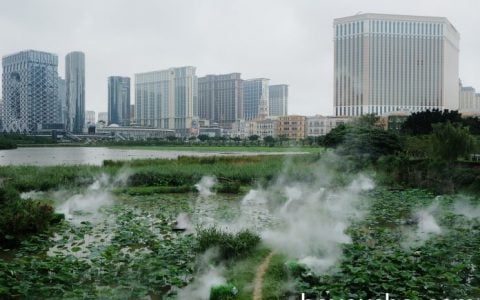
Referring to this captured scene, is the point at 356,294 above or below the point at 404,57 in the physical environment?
below

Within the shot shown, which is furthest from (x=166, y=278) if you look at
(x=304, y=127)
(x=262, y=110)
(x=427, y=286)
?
(x=262, y=110)

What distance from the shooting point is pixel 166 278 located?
8711mm

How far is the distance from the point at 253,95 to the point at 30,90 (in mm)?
77380

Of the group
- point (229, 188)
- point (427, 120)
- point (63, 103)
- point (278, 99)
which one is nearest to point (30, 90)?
point (63, 103)

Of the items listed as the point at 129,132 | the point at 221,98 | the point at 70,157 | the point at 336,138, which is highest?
the point at 221,98

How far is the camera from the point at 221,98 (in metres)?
176

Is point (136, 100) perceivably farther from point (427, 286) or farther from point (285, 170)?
point (427, 286)

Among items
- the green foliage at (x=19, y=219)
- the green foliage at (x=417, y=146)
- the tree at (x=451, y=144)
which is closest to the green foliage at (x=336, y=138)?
the green foliage at (x=417, y=146)

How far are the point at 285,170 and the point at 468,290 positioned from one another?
1932 centimetres

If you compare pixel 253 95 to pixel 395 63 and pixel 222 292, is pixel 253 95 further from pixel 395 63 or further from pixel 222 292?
pixel 222 292

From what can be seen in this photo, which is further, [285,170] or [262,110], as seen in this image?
[262,110]

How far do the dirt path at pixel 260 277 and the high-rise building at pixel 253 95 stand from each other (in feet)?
523

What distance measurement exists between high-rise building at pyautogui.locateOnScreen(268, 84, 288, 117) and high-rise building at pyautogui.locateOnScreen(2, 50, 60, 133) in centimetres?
8115

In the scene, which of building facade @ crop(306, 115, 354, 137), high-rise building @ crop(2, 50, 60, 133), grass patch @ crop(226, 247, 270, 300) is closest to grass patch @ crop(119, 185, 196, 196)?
grass patch @ crop(226, 247, 270, 300)
